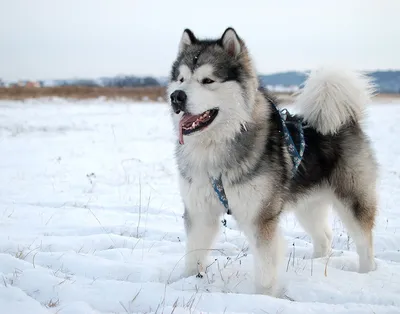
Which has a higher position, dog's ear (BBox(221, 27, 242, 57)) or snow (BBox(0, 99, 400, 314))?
dog's ear (BBox(221, 27, 242, 57))

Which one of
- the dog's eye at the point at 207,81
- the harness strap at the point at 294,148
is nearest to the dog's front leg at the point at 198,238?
the harness strap at the point at 294,148

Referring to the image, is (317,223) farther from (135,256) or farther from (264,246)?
(135,256)

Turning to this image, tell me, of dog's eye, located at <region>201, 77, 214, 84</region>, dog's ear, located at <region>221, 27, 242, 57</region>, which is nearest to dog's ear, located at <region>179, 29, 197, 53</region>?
dog's ear, located at <region>221, 27, 242, 57</region>

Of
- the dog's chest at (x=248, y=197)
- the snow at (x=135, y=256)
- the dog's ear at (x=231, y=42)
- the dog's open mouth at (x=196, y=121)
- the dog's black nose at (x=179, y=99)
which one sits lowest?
the snow at (x=135, y=256)

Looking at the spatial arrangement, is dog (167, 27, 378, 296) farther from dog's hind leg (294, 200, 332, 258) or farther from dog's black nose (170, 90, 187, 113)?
dog's hind leg (294, 200, 332, 258)

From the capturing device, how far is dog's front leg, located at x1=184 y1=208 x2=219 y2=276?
3426 millimetres

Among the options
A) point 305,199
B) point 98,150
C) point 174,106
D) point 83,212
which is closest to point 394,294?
point 305,199

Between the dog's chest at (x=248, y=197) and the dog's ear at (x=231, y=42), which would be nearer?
the dog's chest at (x=248, y=197)

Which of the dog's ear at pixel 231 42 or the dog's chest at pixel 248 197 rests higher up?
the dog's ear at pixel 231 42

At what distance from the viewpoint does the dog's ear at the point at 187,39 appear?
3641 mm

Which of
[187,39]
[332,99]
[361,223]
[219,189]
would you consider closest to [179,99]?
[219,189]

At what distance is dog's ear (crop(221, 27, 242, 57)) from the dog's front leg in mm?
1437

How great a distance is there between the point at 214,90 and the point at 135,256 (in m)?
1.83

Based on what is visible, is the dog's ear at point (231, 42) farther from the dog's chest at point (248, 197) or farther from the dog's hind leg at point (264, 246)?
the dog's hind leg at point (264, 246)
